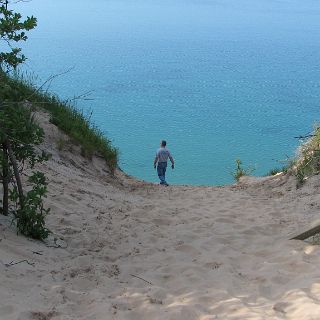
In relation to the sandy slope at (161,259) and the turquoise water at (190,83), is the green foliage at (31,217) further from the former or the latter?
the turquoise water at (190,83)

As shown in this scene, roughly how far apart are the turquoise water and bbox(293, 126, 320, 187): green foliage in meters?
9.05

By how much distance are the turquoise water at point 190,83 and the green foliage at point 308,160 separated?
9.05m

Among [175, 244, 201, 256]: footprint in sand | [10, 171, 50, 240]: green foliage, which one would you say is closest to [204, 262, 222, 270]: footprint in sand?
[175, 244, 201, 256]: footprint in sand

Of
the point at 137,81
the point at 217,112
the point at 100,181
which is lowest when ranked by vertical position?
the point at 100,181

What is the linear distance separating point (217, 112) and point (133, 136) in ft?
24.2

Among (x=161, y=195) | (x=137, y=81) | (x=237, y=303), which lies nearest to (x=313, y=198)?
(x=161, y=195)

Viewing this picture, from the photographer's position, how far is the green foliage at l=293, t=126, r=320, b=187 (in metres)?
10.1

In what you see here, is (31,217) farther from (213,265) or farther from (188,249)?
(213,265)

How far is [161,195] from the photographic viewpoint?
11047 mm

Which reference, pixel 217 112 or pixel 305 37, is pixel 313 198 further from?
pixel 305 37

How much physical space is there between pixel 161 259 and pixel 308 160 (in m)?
5.33

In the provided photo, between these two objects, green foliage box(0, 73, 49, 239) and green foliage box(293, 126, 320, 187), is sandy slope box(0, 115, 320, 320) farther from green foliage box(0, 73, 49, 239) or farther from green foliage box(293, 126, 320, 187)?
green foliage box(293, 126, 320, 187)

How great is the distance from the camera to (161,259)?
6.08 meters

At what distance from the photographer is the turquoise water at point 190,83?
24719 mm
